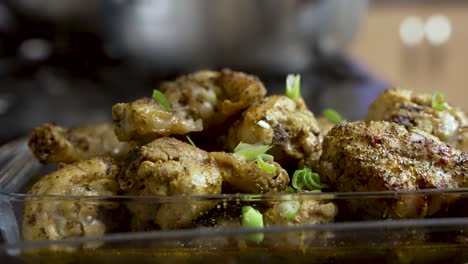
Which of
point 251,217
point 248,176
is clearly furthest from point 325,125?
point 251,217

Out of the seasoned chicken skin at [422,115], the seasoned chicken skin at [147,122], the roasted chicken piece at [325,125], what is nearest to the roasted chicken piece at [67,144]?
the seasoned chicken skin at [147,122]

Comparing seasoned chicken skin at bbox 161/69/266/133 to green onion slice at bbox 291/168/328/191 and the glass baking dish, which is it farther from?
the glass baking dish

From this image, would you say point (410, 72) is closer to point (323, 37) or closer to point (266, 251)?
point (323, 37)

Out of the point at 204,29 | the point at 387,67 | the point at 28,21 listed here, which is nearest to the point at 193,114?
the point at 204,29

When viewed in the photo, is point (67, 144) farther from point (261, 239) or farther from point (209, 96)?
point (261, 239)

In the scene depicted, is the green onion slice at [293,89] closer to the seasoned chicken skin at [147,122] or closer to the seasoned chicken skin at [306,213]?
the seasoned chicken skin at [147,122]

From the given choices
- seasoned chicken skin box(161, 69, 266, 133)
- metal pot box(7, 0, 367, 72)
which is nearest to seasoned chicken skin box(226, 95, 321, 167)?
seasoned chicken skin box(161, 69, 266, 133)

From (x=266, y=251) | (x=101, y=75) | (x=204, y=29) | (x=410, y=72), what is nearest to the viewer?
(x=266, y=251)
